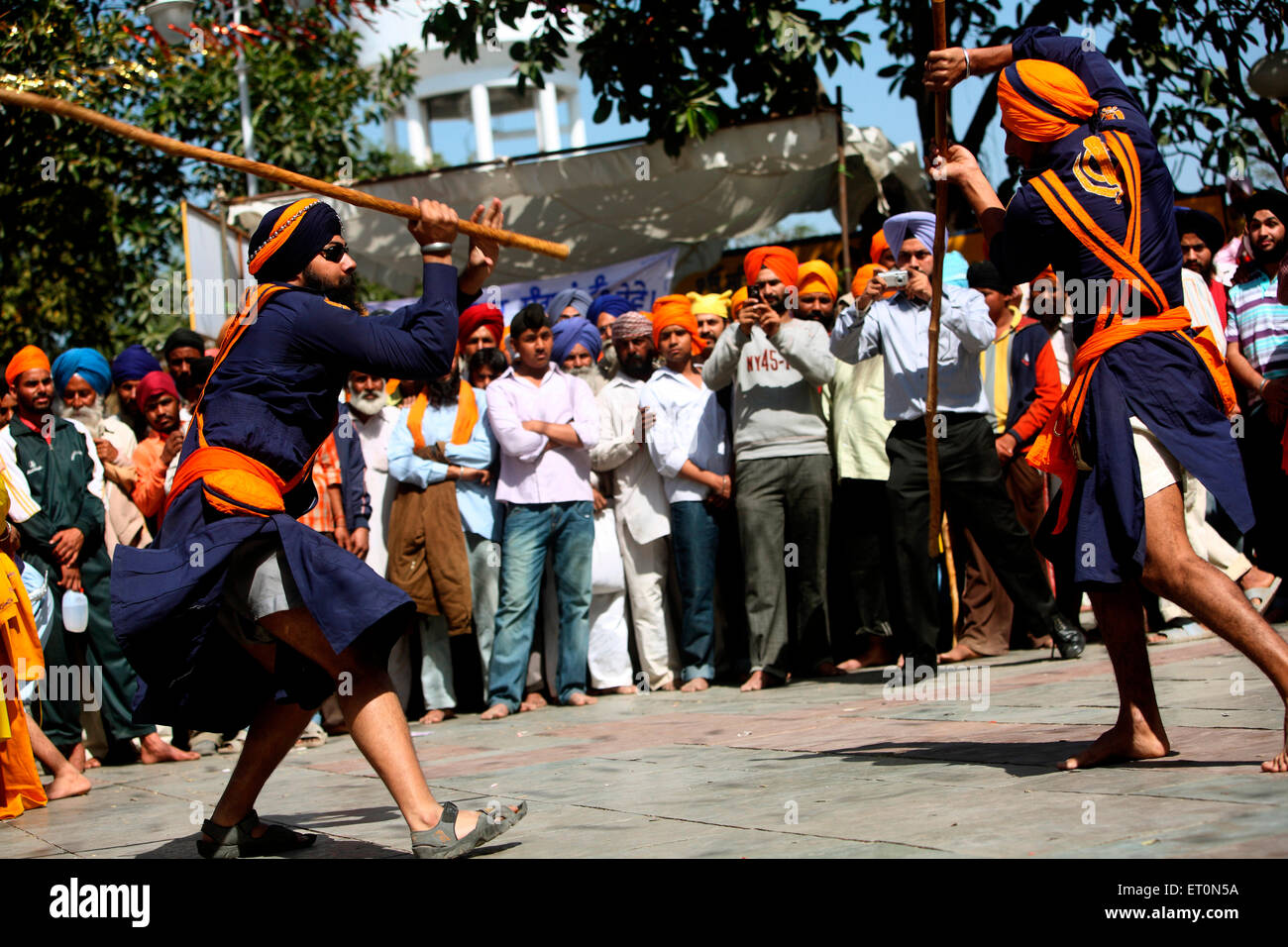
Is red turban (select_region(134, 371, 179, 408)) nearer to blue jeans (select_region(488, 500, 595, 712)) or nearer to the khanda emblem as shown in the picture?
blue jeans (select_region(488, 500, 595, 712))

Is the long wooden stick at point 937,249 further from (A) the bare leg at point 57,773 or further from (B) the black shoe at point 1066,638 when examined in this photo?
(A) the bare leg at point 57,773

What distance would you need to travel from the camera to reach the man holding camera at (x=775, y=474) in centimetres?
836

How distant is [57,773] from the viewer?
6242 mm

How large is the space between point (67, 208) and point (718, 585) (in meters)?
9.73

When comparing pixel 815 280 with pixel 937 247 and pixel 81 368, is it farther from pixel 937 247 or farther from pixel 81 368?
pixel 81 368

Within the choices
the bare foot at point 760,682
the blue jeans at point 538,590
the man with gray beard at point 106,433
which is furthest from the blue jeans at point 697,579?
the man with gray beard at point 106,433

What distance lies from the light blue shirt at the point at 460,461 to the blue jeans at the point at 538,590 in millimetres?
138

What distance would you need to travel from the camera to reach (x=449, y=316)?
4172 millimetres

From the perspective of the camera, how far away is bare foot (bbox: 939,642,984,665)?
28.2 ft

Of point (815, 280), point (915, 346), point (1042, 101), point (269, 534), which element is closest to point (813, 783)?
point (269, 534)

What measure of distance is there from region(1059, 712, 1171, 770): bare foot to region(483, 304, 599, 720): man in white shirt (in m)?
4.31

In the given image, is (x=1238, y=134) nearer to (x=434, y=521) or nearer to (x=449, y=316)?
(x=434, y=521)

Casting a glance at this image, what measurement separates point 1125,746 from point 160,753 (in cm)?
518
